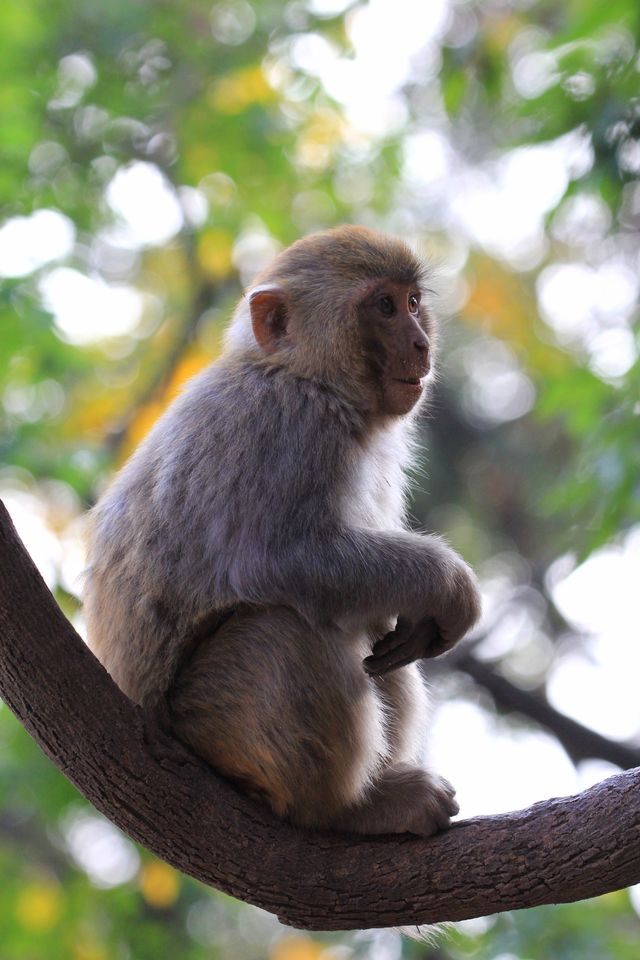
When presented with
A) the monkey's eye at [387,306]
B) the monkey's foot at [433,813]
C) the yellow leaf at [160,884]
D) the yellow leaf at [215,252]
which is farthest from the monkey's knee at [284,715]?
the yellow leaf at [215,252]

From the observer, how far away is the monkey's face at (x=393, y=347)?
14.6 feet

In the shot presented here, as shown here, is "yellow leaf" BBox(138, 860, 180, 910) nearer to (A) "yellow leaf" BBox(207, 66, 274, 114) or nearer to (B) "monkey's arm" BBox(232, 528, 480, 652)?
(B) "monkey's arm" BBox(232, 528, 480, 652)

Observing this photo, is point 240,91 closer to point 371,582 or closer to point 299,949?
point 371,582

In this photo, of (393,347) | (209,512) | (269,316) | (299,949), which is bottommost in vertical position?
(209,512)

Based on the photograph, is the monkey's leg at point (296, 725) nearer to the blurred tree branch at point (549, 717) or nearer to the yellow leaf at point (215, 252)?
the blurred tree branch at point (549, 717)

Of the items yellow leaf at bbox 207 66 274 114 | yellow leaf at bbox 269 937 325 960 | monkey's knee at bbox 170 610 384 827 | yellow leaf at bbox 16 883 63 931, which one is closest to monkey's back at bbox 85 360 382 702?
monkey's knee at bbox 170 610 384 827

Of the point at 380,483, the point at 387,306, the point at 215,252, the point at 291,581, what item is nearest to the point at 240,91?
the point at 215,252

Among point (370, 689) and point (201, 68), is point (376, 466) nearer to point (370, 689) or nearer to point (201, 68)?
point (370, 689)

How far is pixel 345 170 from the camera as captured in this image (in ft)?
34.6

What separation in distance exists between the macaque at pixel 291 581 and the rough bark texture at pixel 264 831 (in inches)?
6.0

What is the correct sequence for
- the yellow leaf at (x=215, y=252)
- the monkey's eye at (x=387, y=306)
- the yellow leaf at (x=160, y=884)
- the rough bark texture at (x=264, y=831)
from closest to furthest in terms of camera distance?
the rough bark texture at (x=264, y=831) → the monkey's eye at (x=387, y=306) → the yellow leaf at (x=160, y=884) → the yellow leaf at (x=215, y=252)

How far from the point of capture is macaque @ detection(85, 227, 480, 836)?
3.81 m

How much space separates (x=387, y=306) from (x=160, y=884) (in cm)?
590

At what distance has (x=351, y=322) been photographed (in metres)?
4.45
